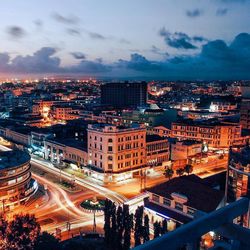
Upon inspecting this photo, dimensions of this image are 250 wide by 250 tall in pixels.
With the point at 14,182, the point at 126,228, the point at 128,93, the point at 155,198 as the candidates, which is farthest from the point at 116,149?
the point at 128,93

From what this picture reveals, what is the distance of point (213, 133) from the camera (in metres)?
90.8

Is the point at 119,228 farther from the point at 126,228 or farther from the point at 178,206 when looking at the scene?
the point at 178,206

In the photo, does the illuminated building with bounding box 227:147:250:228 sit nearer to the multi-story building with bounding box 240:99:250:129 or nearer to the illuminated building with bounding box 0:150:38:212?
the illuminated building with bounding box 0:150:38:212

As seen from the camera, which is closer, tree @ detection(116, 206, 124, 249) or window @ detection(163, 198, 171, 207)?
tree @ detection(116, 206, 124, 249)

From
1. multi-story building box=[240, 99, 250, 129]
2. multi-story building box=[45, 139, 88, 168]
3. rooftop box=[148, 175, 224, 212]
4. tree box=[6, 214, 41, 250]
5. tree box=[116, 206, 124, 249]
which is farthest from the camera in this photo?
multi-story building box=[240, 99, 250, 129]

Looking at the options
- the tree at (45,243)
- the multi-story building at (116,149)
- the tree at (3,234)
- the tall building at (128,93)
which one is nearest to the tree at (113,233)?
the tree at (45,243)

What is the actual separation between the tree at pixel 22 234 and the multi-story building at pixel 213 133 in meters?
63.2

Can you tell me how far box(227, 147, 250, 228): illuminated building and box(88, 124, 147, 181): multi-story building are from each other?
26.7 meters

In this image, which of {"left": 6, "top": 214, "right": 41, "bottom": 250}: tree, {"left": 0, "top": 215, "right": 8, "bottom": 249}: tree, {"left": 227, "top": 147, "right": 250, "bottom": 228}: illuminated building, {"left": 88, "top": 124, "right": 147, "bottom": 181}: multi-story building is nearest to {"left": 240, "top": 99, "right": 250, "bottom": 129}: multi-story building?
{"left": 88, "top": 124, "right": 147, "bottom": 181}: multi-story building

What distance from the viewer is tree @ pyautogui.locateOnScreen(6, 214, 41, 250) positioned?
3265cm

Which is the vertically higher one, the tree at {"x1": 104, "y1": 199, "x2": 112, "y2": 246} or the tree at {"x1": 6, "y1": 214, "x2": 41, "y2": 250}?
the tree at {"x1": 6, "y1": 214, "x2": 41, "y2": 250}

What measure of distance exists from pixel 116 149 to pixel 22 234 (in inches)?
1243

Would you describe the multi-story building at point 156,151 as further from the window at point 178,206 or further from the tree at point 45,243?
the tree at point 45,243

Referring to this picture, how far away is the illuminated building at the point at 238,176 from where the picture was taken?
3703cm
